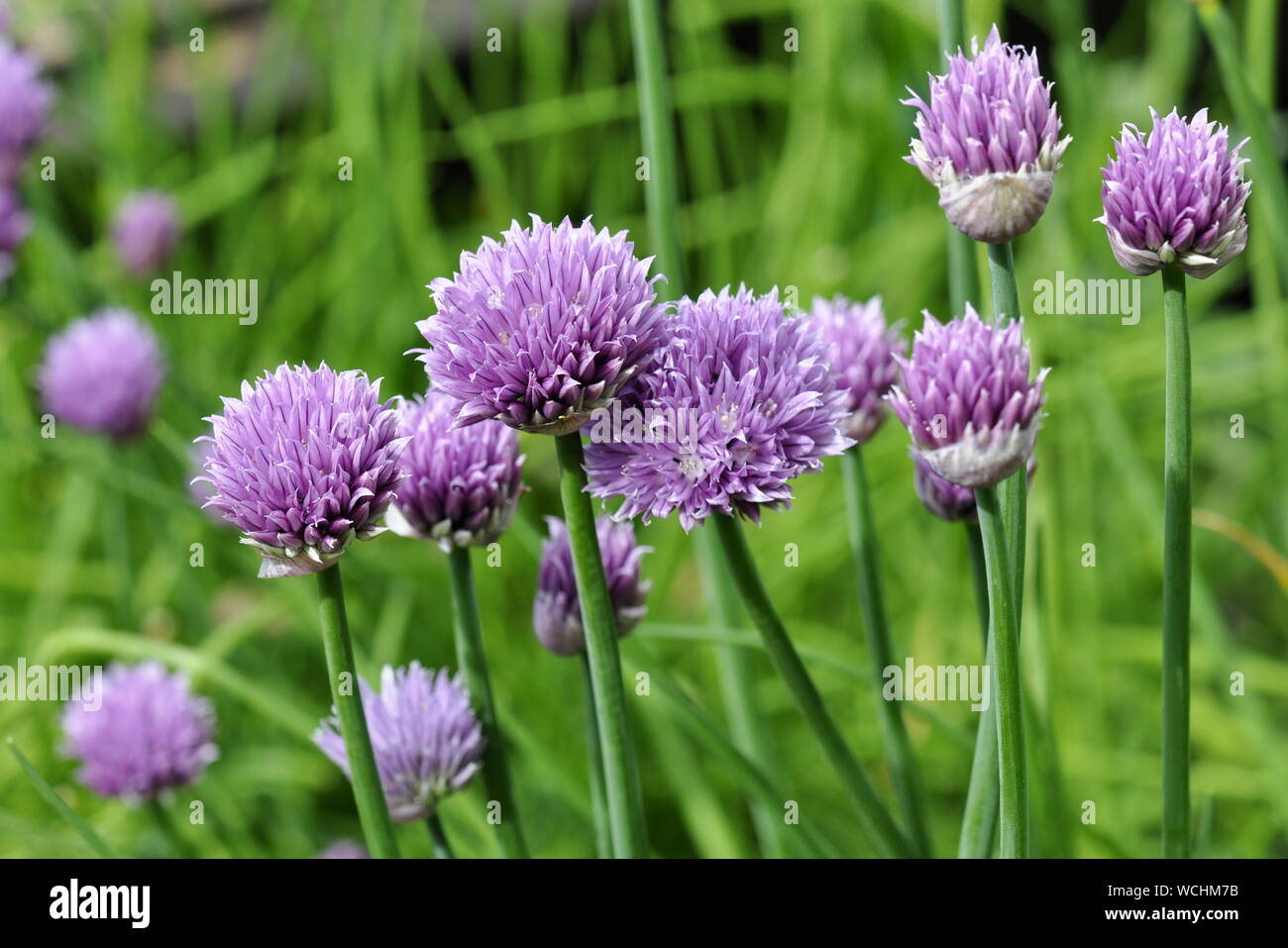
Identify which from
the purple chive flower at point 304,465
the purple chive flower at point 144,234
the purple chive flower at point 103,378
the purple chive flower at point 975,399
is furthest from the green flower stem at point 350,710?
the purple chive flower at point 144,234

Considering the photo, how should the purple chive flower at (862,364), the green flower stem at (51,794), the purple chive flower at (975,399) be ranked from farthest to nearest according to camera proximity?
the purple chive flower at (862,364) → the green flower stem at (51,794) → the purple chive flower at (975,399)

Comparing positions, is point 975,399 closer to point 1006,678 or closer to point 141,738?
point 1006,678

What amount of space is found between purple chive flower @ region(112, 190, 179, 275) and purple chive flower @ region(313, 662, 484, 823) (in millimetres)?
1221

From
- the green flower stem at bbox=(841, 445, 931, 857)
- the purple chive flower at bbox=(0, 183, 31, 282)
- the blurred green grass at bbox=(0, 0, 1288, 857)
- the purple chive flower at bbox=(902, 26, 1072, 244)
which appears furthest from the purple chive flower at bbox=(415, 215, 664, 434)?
the purple chive flower at bbox=(0, 183, 31, 282)

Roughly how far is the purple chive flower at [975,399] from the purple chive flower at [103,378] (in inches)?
40.3

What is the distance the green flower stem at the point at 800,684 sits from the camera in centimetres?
58

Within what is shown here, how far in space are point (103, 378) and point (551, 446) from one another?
25.2 inches

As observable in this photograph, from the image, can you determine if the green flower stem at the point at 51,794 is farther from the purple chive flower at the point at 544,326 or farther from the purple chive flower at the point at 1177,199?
the purple chive flower at the point at 1177,199

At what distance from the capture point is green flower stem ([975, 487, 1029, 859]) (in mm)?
538

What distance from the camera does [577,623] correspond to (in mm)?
696

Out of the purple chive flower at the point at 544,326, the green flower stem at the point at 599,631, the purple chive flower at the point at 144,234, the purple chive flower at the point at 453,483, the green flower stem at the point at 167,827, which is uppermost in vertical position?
the purple chive flower at the point at 144,234

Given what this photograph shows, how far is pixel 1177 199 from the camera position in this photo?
1.80 feet
